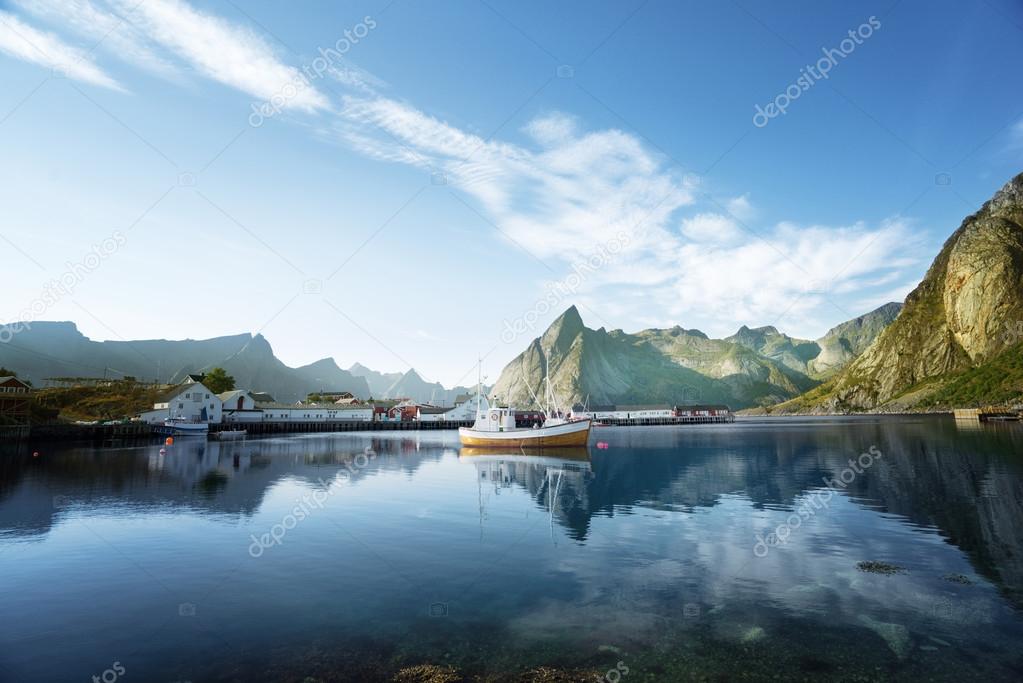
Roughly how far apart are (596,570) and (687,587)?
307 centimetres

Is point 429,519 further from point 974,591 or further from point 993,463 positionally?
point 993,463

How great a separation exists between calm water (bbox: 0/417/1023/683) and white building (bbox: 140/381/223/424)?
263 feet

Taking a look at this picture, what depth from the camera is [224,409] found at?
12544cm

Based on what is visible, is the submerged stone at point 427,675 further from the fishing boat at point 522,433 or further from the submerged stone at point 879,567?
the fishing boat at point 522,433

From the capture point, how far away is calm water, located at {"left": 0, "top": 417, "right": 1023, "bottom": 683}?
35.2ft

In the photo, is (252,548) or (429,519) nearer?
(252,548)

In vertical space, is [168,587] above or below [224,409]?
below

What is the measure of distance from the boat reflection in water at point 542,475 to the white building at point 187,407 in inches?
2875

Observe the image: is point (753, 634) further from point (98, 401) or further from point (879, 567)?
point (98, 401)

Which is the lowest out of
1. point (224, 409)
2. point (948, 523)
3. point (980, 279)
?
point (948, 523)

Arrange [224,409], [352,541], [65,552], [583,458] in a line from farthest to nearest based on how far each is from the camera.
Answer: [224,409] → [583,458] → [352,541] → [65,552]

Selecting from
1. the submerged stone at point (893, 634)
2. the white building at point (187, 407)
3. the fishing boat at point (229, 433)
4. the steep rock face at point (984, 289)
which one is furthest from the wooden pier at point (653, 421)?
the submerged stone at point (893, 634)

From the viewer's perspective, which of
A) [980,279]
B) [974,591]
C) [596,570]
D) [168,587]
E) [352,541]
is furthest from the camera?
[980,279]

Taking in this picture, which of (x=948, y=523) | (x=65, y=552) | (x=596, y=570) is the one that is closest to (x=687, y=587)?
(x=596, y=570)
